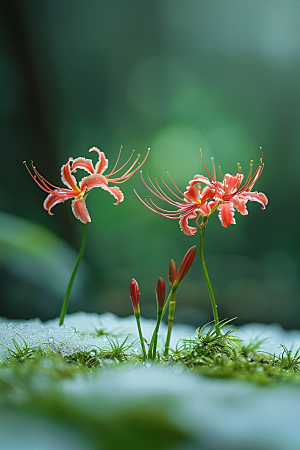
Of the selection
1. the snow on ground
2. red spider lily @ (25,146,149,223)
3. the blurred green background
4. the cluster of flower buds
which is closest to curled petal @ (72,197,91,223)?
red spider lily @ (25,146,149,223)

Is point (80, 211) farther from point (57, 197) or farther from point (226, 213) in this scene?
point (226, 213)

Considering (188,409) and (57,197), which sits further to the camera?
(57,197)

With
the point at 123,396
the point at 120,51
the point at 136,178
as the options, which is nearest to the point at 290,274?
the point at 136,178

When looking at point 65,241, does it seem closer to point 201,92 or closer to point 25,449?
point 201,92

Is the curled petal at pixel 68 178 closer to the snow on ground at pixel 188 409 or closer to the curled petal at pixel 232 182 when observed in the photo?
the curled petal at pixel 232 182

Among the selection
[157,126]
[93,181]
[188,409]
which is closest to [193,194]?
[93,181]
